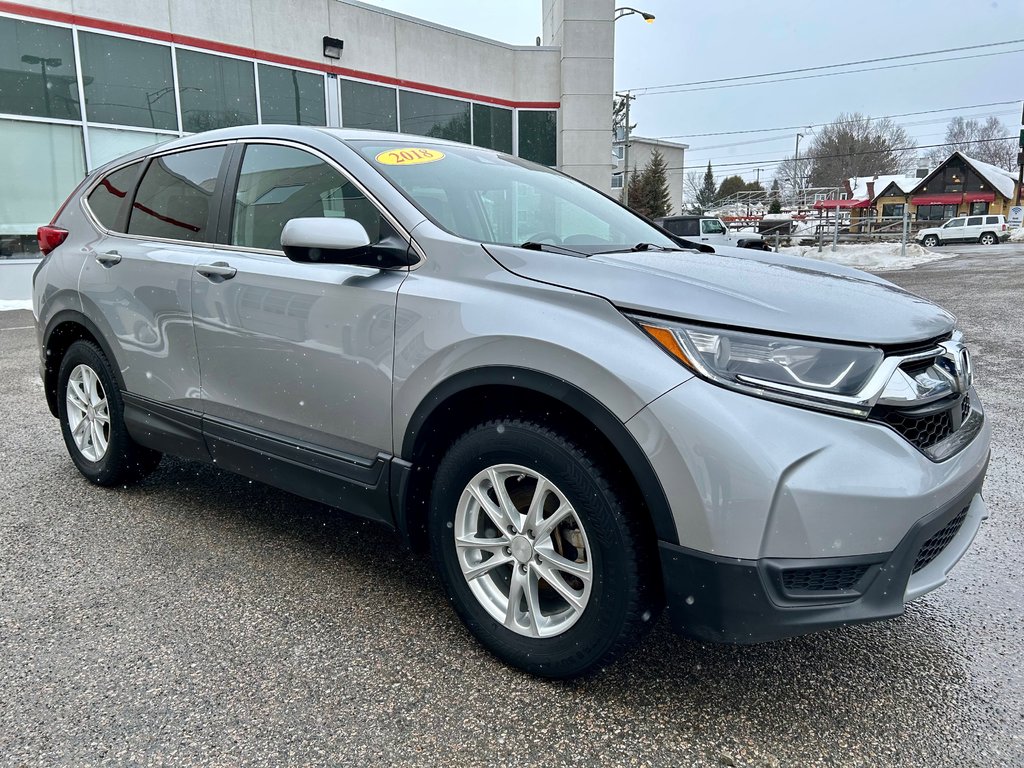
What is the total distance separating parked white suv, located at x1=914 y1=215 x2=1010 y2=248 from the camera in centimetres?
4244

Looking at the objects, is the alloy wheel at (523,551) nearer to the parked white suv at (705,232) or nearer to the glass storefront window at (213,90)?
the parked white suv at (705,232)

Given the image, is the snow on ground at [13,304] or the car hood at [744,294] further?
the snow on ground at [13,304]

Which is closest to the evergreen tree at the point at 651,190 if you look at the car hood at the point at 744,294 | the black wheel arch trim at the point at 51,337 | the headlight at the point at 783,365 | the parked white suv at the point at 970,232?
the parked white suv at the point at 970,232

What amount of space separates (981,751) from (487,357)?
1.70 m

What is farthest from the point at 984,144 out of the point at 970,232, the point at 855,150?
the point at 970,232

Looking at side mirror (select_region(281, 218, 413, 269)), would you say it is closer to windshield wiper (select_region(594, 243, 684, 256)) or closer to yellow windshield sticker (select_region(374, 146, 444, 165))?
yellow windshield sticker (select_region(374, 146, 444, 165))

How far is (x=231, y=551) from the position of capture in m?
3.22

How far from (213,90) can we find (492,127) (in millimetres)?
7035

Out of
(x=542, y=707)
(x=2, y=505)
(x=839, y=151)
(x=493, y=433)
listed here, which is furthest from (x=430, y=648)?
(x=839, y=151)

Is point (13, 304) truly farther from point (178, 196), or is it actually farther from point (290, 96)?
point (178, 196)

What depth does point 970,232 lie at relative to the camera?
142 ft

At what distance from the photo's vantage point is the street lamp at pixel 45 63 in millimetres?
12805

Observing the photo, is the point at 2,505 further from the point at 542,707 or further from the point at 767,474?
the point at 767,474

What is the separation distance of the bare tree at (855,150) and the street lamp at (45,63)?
72188mm
